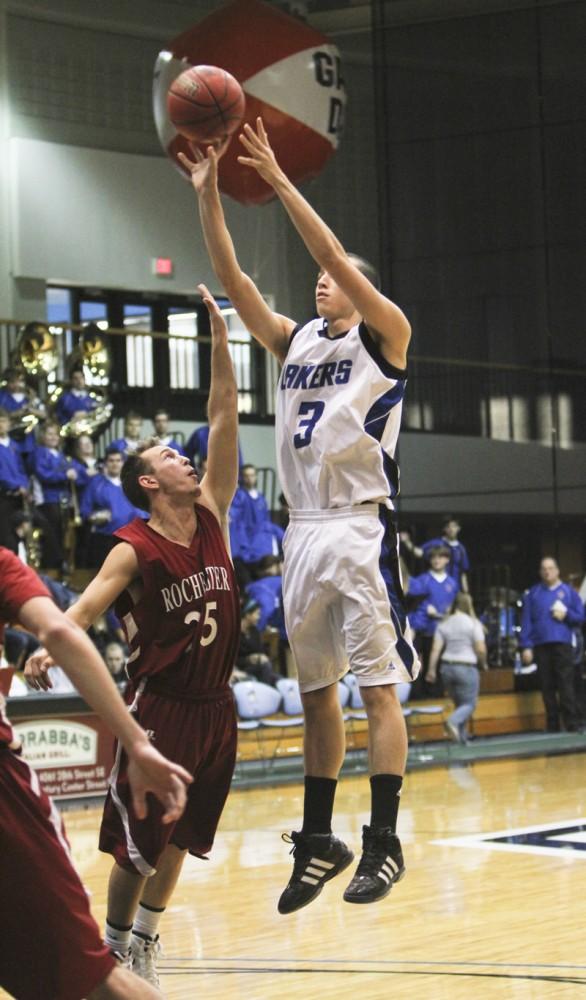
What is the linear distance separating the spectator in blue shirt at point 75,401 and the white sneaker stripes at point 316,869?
1019 centimetres

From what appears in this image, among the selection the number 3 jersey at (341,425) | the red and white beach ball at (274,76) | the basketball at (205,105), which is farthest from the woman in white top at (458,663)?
the basketball at (205,105)

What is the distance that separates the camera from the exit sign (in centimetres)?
1842

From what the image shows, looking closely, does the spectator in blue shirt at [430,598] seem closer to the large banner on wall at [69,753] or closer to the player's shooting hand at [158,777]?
the large banner on wall at [69,753]

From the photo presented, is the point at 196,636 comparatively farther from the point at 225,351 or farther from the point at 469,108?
the point at 469,108

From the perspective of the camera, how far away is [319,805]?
16.3ft

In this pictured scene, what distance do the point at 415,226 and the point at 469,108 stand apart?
129 centimetres

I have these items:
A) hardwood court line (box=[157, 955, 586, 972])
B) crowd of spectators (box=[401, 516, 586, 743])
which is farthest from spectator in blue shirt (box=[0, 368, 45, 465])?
hardwood court line (box=[157, 955, 586, 972])

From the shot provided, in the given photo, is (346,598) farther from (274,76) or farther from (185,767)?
(274,76)

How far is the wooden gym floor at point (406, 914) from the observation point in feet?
19.4

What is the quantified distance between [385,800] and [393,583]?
0.66m

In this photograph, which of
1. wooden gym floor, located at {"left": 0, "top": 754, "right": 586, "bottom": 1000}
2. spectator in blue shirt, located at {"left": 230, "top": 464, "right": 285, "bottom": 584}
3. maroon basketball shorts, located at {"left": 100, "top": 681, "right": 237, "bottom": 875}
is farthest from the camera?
spectator in blue shirt, located at {"left": 230, "top": 464, "right": 285, "bottom": 584}

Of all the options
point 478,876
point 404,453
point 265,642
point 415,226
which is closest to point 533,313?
point 415,226

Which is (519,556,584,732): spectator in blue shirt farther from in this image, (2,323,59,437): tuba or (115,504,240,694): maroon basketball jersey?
(115,504,240,694): maroon basketball jersey

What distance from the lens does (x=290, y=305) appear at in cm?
1903
